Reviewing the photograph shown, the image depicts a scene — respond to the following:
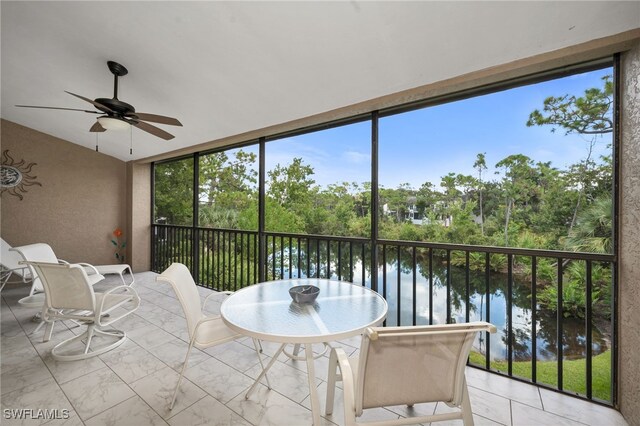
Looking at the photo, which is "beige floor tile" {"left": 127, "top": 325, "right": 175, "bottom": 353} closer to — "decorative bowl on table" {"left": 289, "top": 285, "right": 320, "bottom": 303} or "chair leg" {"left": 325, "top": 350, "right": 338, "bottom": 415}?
"decorative bowl on table" {"left": 289, "top": 285, "right": 320, "bottom": 303}

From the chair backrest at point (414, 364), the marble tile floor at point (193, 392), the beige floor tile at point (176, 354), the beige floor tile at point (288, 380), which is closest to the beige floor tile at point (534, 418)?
the marble tile floor at point (193, 392)

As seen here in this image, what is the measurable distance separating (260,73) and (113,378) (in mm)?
2760

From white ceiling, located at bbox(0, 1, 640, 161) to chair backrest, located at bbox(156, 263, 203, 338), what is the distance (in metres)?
1.78

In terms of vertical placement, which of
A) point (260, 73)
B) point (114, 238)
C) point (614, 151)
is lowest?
point (114, 238)

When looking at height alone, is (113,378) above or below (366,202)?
below

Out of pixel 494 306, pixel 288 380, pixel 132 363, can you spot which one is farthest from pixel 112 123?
pixel 494 306

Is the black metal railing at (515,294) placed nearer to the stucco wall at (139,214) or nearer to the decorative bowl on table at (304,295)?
the decorative bowl on table at (304,295)

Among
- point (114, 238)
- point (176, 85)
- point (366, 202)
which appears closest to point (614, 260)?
point (366, 202)

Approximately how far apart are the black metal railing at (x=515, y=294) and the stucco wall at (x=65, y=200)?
378cm

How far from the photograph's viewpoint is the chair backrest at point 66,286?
7.39ft

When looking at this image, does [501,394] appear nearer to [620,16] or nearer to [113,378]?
[620,16]

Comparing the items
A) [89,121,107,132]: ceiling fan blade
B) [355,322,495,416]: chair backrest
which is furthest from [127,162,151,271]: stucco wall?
[355,322,495,416]: chair backrest

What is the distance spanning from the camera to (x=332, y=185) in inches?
151

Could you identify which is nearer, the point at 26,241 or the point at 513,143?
the point at 513,143
